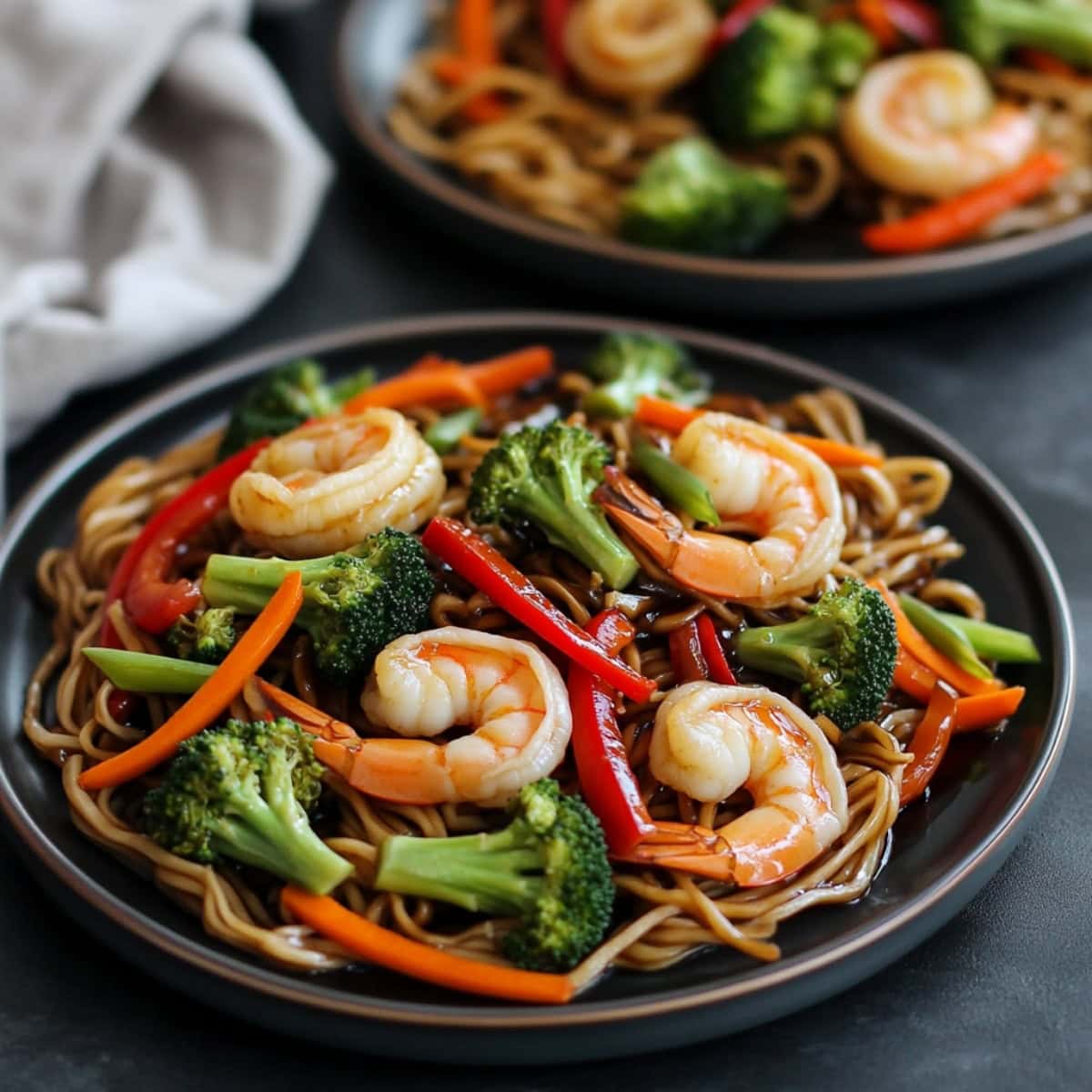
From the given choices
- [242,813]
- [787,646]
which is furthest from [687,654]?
[242,813]

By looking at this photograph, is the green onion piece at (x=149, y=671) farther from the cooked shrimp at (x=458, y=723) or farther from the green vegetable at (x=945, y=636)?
the green vegetable at (x=945, y=636)

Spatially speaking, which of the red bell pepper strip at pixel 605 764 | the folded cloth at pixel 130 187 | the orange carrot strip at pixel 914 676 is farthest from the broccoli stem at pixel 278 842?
the folded cloth at pixel 130 187

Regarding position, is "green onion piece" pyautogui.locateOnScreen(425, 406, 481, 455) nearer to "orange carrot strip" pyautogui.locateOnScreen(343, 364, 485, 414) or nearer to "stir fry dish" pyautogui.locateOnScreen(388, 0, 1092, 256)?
"orange carrot strip" pyautogui.locateOnScreen(343, 364, 485, 414)

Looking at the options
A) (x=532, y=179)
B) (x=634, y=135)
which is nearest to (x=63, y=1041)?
(x=532, y=179)

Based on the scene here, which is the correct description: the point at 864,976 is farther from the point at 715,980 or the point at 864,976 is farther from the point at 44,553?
the point at 44,553

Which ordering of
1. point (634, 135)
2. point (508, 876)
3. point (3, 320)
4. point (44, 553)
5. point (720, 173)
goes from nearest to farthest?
1. point (508, 876)
2. point (44, 553)
3. point (3, 320)
4. point (720, 173)
5. point (634, 135)

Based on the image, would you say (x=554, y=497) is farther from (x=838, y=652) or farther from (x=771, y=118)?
(x=771, y=118)
